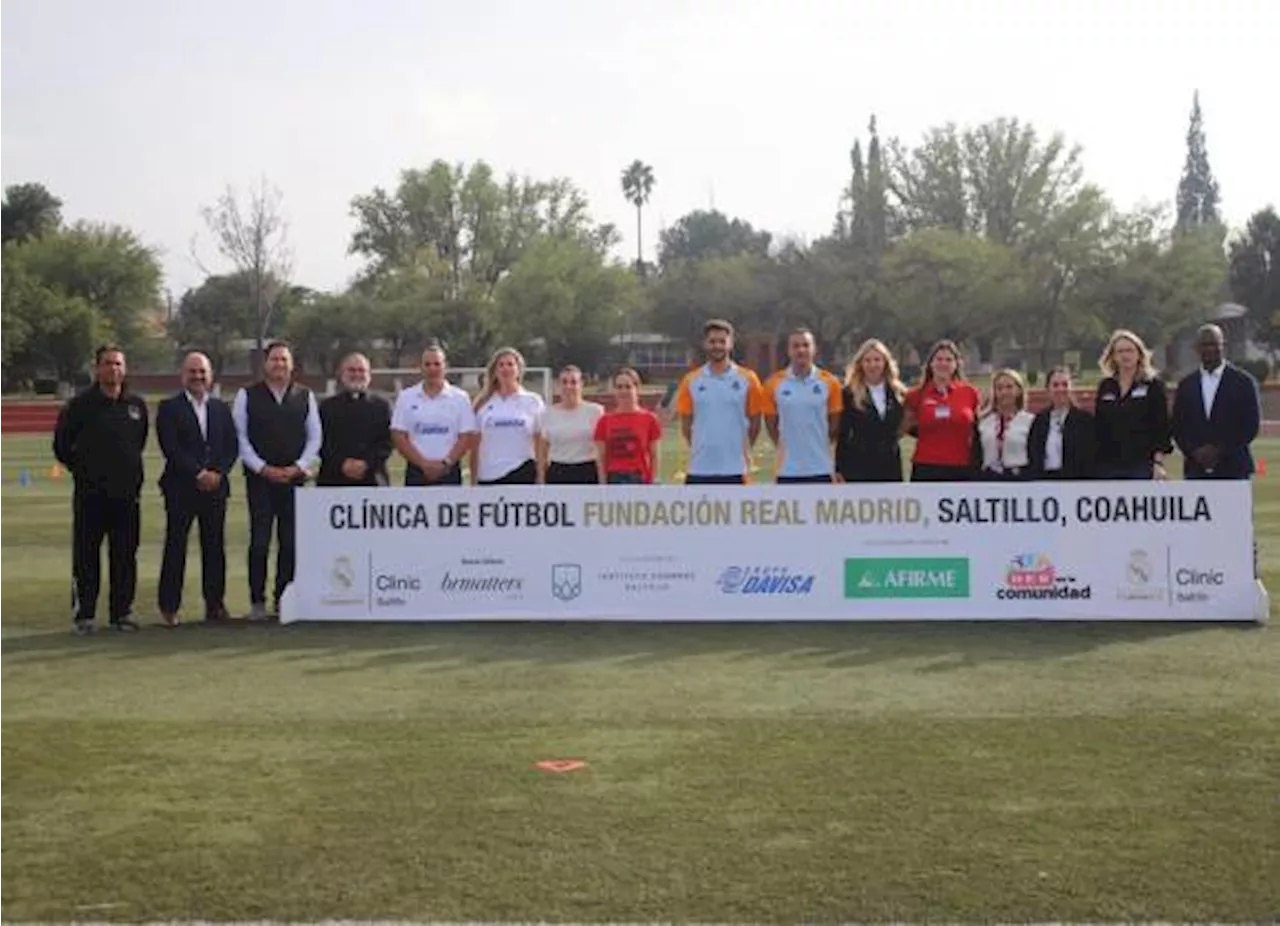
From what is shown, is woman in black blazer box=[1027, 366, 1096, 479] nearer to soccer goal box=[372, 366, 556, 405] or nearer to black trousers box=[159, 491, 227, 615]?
black trousers box=[159, 491, 227, 615]

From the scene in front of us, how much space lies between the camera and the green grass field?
461 cm

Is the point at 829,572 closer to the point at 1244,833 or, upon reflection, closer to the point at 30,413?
the point at 1244,833

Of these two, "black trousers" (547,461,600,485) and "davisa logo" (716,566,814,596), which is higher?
"black trousers" (547,461,600,485)

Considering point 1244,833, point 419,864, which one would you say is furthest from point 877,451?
point 419,864

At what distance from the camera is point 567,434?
10.6 m

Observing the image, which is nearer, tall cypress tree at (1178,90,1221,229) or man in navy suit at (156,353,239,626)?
man in navy suit at (156,353,239,626)

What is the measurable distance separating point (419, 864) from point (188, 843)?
889mm

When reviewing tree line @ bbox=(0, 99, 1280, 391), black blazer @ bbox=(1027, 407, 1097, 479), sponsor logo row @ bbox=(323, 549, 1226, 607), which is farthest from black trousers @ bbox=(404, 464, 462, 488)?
tree line @ bbox=(0, 99, 1280, 391)

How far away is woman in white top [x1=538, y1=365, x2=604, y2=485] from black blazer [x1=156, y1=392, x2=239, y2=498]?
2229 mm

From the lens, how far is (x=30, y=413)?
48.9m

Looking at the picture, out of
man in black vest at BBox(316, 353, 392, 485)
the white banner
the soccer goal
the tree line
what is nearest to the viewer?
the white banner

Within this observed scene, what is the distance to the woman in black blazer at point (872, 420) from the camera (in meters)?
10.2

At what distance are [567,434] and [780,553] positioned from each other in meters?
1.82

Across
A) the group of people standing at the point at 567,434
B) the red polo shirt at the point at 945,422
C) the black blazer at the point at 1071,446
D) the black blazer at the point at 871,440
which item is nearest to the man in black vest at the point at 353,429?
the group of people standing at the point at 567,434
